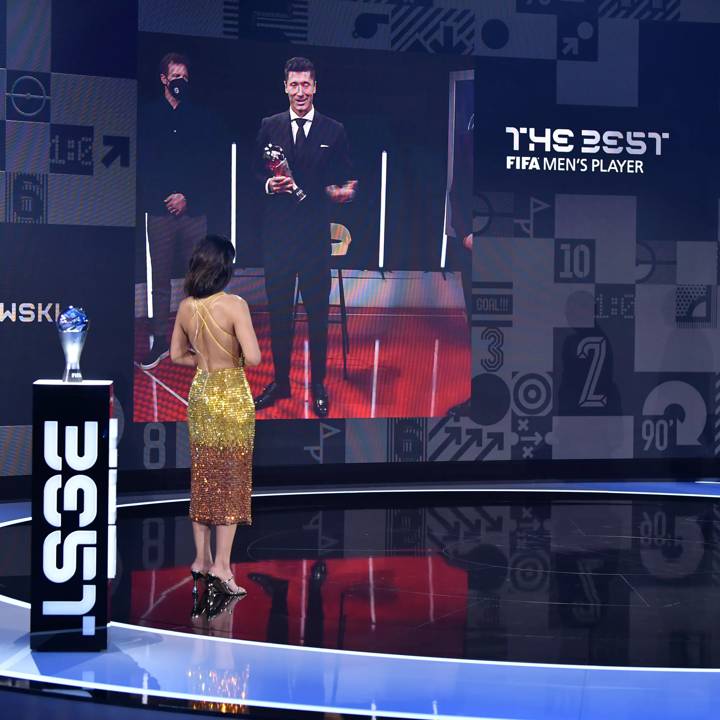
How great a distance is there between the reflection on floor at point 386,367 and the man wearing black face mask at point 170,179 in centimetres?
54

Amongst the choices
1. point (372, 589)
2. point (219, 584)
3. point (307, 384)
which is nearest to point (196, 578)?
point (219, 584)

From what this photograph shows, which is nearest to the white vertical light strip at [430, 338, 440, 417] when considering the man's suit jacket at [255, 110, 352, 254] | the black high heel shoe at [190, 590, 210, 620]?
the man's suit jacket at [255, 110, 352, 254]

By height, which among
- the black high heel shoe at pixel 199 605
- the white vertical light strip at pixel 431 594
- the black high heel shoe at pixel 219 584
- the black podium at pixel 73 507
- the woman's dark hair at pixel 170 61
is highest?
the woman's dark hair at pixel 170 61

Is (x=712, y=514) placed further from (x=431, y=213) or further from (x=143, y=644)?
(x=143, y=644)

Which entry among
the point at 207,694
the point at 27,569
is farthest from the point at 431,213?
the point at 207,694

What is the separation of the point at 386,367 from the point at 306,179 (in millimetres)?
1300

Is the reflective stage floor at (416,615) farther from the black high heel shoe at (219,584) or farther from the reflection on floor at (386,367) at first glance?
the reflection on floor at (386,367)

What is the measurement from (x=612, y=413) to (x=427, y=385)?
1311mm

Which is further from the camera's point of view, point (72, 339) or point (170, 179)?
point (170, 179)

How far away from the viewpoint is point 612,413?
8062 mm

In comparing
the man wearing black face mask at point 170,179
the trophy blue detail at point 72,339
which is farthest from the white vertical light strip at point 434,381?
the trophy blue detail at point 72,339

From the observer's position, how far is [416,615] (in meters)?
4.18

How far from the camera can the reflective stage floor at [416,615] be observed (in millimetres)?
3209

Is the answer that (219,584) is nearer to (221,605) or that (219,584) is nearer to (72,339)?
(221,605)
